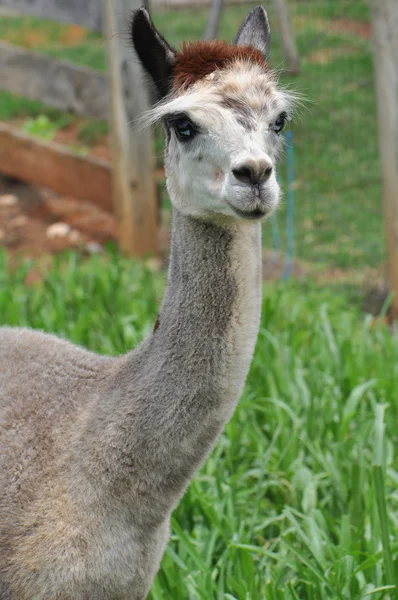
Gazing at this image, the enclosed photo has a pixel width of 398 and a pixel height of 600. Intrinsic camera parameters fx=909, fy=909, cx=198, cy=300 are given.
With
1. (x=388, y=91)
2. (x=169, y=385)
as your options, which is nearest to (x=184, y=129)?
(x=169, y=385)

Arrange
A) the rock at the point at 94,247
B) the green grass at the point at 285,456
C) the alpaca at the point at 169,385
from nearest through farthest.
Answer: the alpaca at the point at 169,385
the green grass at the point at 285,456
the rock at the point at 94,247

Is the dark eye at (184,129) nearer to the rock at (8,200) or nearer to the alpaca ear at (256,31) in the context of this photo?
A: the alpaca ear at (256,31)

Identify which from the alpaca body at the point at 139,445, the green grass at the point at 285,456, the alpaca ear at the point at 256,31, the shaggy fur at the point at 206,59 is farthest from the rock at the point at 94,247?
the shaggy fur at the point at 206,59

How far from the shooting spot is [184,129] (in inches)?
91.4

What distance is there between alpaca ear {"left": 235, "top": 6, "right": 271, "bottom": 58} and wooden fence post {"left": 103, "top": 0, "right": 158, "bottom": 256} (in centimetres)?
350

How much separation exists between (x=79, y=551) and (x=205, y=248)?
856mm

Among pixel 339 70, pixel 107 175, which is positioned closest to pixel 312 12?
pixel 339 70

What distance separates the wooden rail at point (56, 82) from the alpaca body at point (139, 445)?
4985 mm

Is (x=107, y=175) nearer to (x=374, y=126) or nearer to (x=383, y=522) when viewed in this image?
(x=374, y=126)

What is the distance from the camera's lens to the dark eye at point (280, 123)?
235 centimetres

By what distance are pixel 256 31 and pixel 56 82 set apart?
17.0ft

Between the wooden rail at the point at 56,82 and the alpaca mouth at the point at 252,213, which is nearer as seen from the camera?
the alpaca mouth at the point at 252,213

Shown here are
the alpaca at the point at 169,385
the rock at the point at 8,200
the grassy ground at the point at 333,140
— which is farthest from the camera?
the rock at the point at 8,200

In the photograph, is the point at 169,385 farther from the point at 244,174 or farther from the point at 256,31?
the point at 256,31
